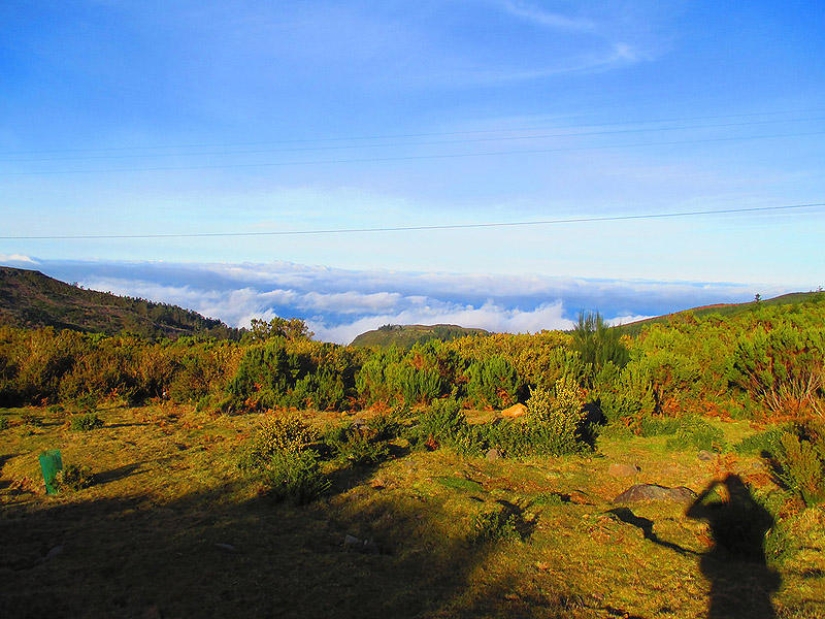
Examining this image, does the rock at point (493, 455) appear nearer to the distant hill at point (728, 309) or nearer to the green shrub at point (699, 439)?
the green shrub at point (699, 439)

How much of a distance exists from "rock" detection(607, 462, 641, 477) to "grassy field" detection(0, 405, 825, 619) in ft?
0.09

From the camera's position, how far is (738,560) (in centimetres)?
527

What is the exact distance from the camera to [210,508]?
6.82 m

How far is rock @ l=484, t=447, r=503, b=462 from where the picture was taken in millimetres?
9016

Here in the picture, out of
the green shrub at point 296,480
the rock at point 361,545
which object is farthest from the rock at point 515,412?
the rock at point 361,545

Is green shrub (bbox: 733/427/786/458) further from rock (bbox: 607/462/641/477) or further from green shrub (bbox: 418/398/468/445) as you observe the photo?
green shrub (bbox: 418/398/468/445)

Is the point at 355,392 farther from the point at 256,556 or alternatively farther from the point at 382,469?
the point at 256,556

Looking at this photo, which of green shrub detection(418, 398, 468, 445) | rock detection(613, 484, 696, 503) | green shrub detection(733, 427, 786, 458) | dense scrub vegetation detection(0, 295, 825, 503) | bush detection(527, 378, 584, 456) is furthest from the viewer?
dense scrub vegetation detection(0, 295, 825, 503)

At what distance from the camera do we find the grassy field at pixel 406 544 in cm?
433

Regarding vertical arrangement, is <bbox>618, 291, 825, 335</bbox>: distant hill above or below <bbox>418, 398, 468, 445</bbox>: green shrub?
above

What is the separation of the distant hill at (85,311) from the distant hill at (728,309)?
1292 inches

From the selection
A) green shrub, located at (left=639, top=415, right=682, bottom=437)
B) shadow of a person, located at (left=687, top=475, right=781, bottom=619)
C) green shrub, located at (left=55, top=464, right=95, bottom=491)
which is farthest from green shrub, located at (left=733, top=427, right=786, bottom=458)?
green shrub, located at (left=55, top=464, right=95, bottom=491)

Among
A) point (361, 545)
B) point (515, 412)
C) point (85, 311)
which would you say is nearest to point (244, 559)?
point (361, 545)

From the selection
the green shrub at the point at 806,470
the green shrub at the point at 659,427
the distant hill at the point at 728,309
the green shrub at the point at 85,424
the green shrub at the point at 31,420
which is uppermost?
the distant hill at the point at 728,309
